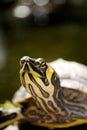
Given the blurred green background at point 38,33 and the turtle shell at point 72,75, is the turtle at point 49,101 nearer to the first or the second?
the turtle shell at point 72,75

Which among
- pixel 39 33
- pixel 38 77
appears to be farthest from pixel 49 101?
pixel 39 33

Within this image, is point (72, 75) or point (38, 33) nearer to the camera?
point (72, 75)

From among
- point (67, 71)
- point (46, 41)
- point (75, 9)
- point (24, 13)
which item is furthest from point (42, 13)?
point (67, 71)

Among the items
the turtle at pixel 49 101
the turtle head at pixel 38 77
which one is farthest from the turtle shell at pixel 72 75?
the turtle head at pixel 38 77

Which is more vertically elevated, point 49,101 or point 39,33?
point 39,33

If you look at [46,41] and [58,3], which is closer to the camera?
[46,41]

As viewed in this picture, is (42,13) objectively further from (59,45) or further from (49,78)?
(49,78)

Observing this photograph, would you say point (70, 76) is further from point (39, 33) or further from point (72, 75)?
point (39, 33)
